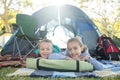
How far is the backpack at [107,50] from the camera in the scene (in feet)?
19.9

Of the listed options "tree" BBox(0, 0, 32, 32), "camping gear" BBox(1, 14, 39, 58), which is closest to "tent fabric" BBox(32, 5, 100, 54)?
"camping gear" BBox(1, 14, 39, 58)

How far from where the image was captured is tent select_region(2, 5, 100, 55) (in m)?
7.43

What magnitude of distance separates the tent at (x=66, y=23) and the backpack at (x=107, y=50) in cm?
54

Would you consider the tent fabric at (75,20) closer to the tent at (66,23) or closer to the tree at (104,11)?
the tent at (66,23)

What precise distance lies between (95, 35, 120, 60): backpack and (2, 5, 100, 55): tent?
54 cm

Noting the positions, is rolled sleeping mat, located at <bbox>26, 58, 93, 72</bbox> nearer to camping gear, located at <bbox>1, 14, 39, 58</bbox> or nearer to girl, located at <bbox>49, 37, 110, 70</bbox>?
girl, located at <bbox>49, 37, 110, 70</bbox>

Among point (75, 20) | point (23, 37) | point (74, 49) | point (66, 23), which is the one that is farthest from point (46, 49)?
point (66, 23)

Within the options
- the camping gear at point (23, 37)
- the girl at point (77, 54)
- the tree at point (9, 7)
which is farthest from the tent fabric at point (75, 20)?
the tree at point (9, 7)

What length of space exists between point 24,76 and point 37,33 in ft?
13.3

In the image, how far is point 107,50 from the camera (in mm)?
6125

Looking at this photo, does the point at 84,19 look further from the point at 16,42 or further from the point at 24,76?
the point at 24,76

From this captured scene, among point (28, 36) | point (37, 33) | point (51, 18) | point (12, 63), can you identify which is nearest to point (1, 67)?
point (12, 63)

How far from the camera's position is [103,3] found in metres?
23.2

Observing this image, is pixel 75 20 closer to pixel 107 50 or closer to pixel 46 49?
pixel 107 50
